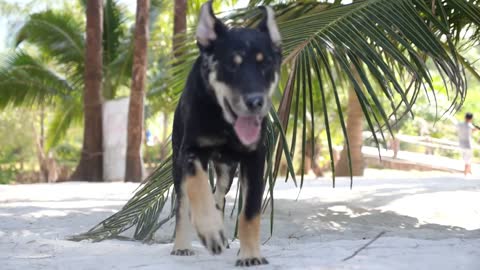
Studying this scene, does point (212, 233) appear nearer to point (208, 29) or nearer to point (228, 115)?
point (228, 115)

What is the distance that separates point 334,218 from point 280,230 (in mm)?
1117

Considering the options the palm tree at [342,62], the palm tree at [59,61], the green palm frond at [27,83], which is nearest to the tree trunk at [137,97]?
the palm tree at [59,61]

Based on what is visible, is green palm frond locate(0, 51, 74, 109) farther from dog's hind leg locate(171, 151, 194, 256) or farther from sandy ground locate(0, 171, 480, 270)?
dog's hind leg locate(171, 151, 194, 256)

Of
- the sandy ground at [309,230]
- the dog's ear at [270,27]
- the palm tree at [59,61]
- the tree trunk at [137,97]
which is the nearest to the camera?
the dog's ear at [270,27]

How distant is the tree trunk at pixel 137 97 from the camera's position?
1524cm

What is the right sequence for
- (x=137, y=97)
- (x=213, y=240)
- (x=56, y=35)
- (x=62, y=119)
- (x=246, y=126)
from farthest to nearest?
(x=62, y=119) → (x=56, y=35) → (x=137, y=97) → (x=246, y=126) → (x=213, y=240)

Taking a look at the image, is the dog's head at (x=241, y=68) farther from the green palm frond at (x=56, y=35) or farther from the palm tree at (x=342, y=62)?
the green palm frond at (x=56, y=35)

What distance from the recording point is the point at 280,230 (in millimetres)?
6906

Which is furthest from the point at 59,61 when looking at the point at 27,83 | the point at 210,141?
the point at 210,141

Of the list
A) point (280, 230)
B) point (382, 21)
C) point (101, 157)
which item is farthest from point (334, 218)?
point (101, 157)

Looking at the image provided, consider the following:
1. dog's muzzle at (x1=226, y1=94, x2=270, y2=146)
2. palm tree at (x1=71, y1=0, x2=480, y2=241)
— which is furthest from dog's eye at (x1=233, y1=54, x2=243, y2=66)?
palm tree at (x1=71, y1=0, x2=480, y2=241)

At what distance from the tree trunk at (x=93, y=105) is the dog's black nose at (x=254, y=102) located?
13.7 m

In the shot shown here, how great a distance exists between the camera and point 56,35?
70.7 ft

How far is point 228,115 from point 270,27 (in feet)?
1.72
